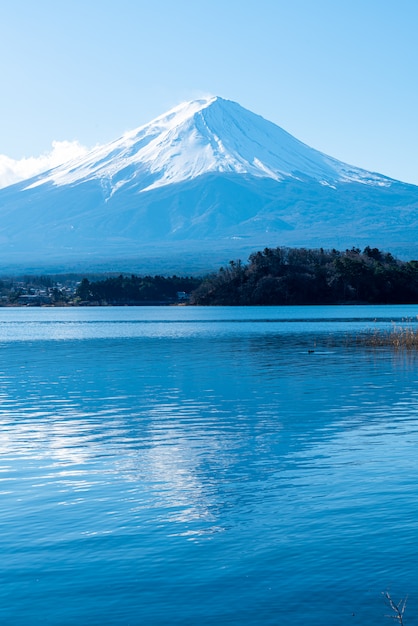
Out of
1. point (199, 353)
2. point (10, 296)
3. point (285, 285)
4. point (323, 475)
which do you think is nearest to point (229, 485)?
point (323, 475)

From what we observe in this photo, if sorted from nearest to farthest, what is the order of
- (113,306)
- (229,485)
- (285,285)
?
(229,485)
(285,285)
(113,306)

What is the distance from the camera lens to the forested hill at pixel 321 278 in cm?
12306

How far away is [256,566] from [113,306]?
154899 millimetres

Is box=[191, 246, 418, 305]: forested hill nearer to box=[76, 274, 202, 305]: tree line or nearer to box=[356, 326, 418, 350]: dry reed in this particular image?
box=[76, 274, 202, 305]: tree line

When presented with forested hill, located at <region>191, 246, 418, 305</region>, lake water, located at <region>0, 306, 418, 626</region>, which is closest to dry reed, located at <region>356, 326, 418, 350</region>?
lake water, located at <region>0, 306, 418, 626</region>

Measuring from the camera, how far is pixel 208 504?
44.5ft

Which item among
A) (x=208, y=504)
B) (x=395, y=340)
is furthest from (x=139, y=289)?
(x=208, y=504)

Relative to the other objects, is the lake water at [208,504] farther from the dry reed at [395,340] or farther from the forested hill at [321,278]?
the forested hill at [321,278]

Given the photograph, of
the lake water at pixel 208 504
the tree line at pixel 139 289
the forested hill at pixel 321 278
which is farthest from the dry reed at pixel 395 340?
the tree line at pixel 139 289

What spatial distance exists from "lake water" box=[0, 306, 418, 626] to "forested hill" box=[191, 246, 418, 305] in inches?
3704

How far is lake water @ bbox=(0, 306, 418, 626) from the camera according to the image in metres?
9.91

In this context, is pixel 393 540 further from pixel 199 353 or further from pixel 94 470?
pixel 199 353

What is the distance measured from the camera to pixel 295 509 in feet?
43.4

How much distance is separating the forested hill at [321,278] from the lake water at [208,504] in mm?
94076
